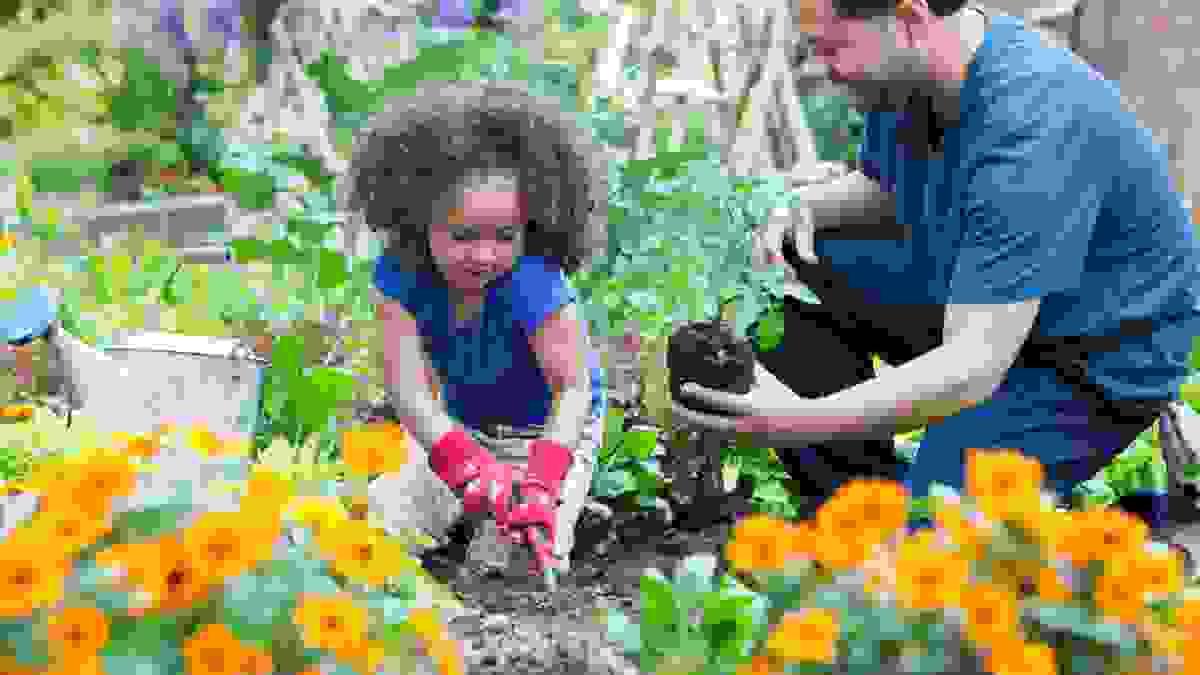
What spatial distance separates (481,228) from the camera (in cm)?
318

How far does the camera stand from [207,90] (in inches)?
261

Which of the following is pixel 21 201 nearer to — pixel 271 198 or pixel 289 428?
pixel 271 198

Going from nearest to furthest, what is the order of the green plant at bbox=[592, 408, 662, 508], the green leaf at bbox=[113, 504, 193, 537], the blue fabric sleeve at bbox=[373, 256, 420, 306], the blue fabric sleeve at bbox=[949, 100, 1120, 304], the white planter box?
the green leaf at bbox=[113, 504, 193, 537]
the blue fabric sleeve at bbox=[949, 100, 1120, 304]
the blue fabric sleeve at bbox=[373, 256, 420, 306]
the white planter box
the green plant at bbox=[592, 408, 662, 508]

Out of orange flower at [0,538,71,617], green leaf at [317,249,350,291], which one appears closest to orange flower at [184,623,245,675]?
orange flower at [0,538,71,617]

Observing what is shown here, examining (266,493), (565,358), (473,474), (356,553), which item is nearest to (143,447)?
(266,493)

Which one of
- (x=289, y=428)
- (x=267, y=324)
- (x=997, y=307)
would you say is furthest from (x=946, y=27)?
(x=267, y=324)

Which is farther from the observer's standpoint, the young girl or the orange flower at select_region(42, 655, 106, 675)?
the young girl

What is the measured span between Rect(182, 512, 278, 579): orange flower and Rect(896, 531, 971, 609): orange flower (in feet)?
2.19

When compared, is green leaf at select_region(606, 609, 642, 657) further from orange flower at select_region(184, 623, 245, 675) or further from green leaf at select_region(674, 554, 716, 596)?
orange flower at select_region(184, 623, 245, 675)

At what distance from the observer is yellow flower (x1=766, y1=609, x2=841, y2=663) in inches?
66.2

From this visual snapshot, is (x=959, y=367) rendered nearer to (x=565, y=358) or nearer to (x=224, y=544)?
(x=565, y=358)

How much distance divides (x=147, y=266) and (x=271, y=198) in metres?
0.51

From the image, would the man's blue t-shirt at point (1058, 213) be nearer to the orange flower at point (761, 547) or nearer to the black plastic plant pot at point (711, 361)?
the black plastic plant pot at point (711, 361)

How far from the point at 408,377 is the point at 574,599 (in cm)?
52
